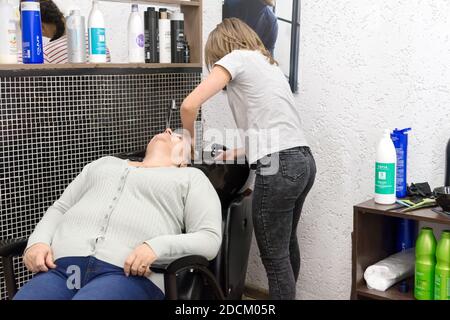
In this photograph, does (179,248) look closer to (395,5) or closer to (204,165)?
(204,165)

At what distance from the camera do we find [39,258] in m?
1.85

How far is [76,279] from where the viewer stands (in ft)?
6.00

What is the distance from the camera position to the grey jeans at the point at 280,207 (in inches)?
86.4

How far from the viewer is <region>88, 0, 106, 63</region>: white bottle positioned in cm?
232

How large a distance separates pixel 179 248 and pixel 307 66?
1171mm

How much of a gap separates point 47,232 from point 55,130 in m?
0.50

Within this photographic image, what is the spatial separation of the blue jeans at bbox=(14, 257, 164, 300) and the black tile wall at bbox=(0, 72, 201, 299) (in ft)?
Answer: 1.54

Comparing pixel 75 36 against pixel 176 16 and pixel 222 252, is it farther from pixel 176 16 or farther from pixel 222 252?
pixel 222 252

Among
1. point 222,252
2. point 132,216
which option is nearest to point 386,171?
point 222,252

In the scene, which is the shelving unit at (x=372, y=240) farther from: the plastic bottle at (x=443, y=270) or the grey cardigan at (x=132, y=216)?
the grey cardigan at (x=132, y=216)

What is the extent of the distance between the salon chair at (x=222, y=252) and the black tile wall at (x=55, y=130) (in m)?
0.23

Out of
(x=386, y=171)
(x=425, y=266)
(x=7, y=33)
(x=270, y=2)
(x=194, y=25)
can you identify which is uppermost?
(x=270, y=2)

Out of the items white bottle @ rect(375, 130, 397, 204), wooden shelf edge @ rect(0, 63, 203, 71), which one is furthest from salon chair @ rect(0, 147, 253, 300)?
white bottle @ rect(375, 130, 397, 204)
